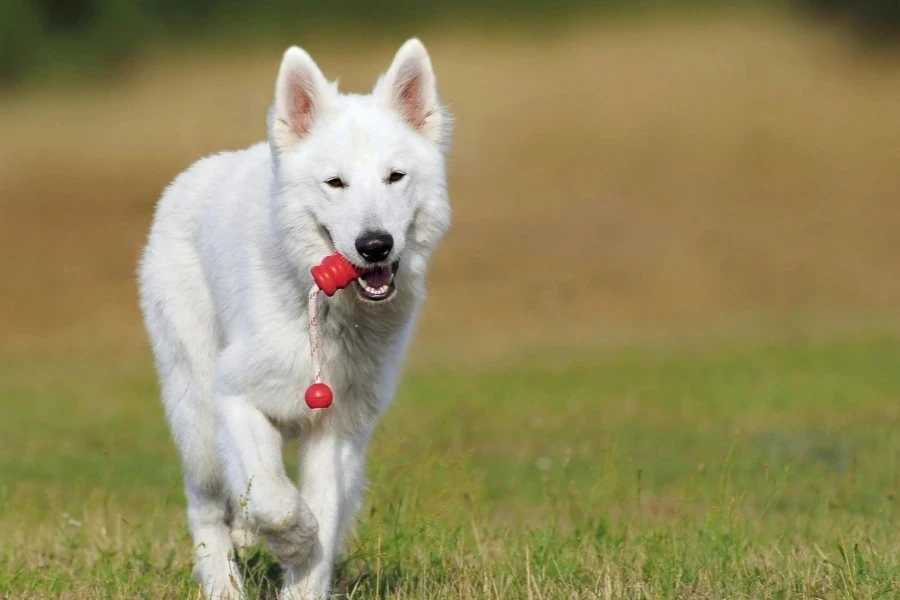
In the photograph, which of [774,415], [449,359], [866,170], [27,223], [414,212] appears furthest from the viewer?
[866,170]

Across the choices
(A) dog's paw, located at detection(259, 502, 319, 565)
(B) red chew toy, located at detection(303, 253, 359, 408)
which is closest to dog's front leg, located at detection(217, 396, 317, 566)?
(A) dog's paw, located at detection(259, 502, 319, 565)

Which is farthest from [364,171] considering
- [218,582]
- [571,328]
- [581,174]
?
[581,174]

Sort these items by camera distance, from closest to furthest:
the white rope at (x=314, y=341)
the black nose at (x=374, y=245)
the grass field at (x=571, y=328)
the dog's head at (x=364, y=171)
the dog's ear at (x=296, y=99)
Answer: the black nose at (x=374, y=245) < the dog's head at (x=364, y=171) < the white rope at (x=314, y=341) < the dog's ear at (x=296, y=99) < the grass field at (x=571, y=328)

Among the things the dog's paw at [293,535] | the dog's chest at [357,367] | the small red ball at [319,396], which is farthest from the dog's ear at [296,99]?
the dog's paw at [293,535]

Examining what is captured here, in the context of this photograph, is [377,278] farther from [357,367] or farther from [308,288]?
[357,367]

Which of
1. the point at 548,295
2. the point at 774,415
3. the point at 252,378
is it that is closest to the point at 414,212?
the point at 252,378

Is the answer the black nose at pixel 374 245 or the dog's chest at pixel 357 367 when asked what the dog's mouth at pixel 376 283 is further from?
the dog's chest at pixel 357 367

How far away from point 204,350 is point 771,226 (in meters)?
22.5

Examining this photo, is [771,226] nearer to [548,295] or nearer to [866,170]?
[866,170]

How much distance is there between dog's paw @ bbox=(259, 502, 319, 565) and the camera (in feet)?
18.0

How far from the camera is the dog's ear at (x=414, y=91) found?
5992mm

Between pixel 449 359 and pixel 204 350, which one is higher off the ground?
pixel 204 350

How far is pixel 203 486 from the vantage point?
6523mm

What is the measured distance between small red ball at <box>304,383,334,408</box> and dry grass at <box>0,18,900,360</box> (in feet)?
52.6
